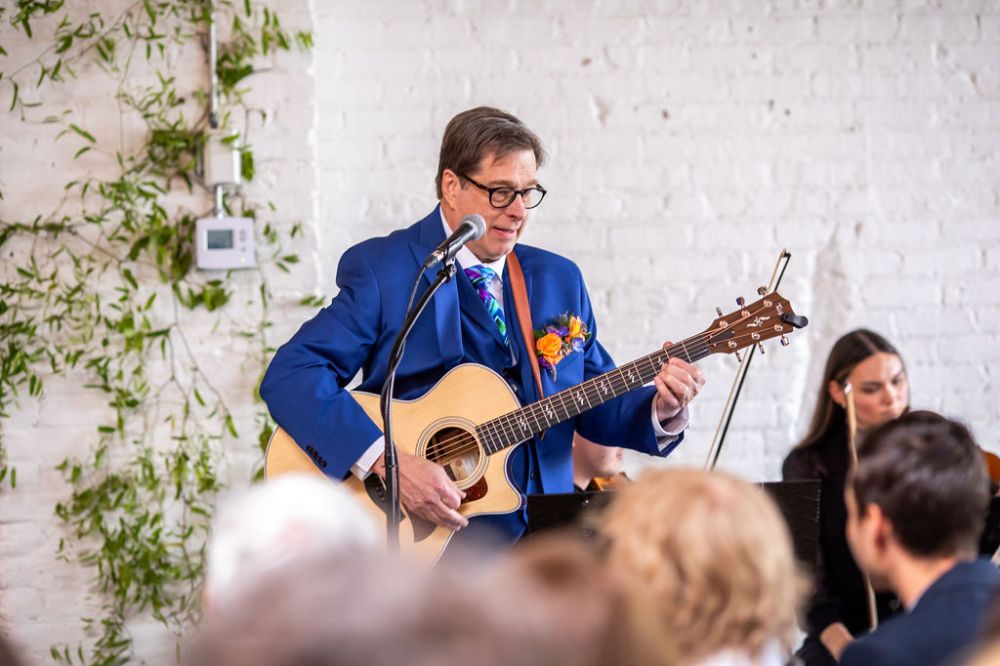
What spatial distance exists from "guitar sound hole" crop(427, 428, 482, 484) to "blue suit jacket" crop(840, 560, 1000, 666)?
53.1 inches

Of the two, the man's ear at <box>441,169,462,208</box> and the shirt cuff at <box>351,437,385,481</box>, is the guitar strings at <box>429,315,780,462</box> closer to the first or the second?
the shirt cuff at <box>351,437,385,481</box>

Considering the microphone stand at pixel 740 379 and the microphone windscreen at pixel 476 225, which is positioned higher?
the microphone windscreen at pixel 476 225

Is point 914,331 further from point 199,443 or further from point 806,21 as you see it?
point 199,443

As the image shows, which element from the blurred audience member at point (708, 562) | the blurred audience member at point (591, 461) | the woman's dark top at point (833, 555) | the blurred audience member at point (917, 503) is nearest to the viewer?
the blurred audience member at point (708, 562)

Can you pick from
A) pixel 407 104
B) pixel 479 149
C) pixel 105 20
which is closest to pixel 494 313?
pixel 479 149

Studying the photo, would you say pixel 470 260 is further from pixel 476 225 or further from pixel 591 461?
pixel 591 461

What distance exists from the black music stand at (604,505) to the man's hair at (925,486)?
0.61 m

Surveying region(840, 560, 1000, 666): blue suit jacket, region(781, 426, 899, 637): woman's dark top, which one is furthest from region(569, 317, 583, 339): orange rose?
region(840, 560, 1000, 666): blue suit jacket

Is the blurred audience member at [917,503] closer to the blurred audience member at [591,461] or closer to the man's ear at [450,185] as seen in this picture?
the man's ear at [450,185]

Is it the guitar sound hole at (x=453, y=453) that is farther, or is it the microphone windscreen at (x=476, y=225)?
the guitar sound hole at (x=453, y=453)

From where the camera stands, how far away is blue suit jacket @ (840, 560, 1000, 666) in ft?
5.30

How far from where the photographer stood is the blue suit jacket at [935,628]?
5.30 ft

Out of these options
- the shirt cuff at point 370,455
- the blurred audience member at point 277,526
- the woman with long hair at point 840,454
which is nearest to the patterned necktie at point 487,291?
the shirt cuff at point 370,455

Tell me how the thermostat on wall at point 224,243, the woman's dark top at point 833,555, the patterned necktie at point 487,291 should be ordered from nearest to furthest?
1. the patterned necktie at point 487,291
2. the woman's dark top at point 833,555
3. the thermostat on wall at point 224,243
